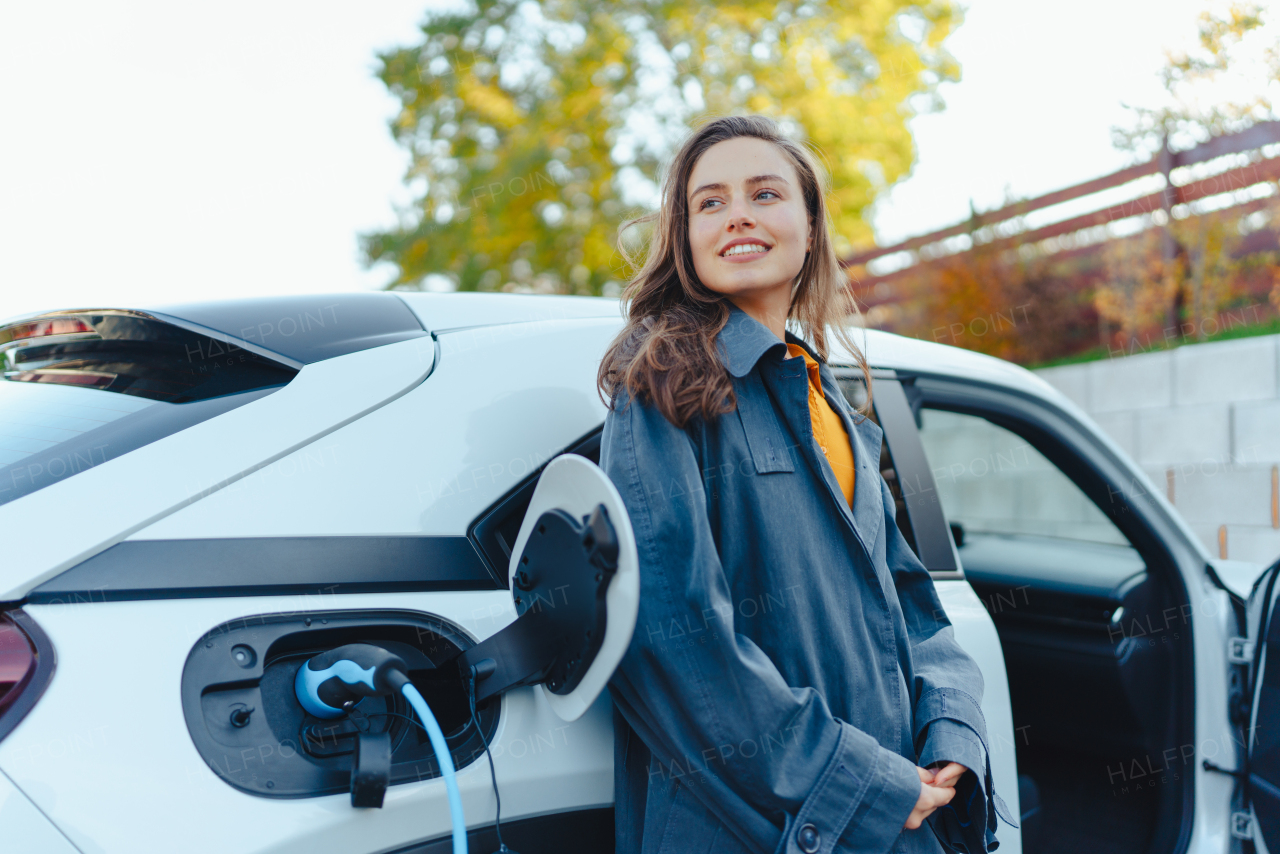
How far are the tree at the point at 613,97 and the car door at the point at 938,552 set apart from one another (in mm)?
6800

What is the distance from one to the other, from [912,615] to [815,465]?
19.3 inches

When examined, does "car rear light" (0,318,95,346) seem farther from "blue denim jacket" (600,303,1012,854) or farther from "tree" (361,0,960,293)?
"tree" (361,0,960,293)

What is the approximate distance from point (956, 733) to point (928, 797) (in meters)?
0.15

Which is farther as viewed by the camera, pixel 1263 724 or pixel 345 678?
pixel 1263 724

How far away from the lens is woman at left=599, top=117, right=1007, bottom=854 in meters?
1.28

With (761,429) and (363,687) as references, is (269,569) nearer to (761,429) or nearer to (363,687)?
(363,687)

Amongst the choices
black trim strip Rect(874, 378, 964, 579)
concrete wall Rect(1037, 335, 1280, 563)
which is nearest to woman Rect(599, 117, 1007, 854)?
black trim strip Rect(874, 378, 964, 579)

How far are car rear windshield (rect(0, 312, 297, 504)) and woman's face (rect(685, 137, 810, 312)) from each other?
0.77 metres

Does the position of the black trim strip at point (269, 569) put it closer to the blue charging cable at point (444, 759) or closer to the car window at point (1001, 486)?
the blue charging cable at point (444, 759)

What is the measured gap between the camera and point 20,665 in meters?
1.08

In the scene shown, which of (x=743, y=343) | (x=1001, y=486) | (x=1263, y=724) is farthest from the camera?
(x=1001, y=486)

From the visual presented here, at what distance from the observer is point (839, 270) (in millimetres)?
1988

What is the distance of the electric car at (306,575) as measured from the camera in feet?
3.65

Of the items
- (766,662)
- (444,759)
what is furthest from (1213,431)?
(444,759)
